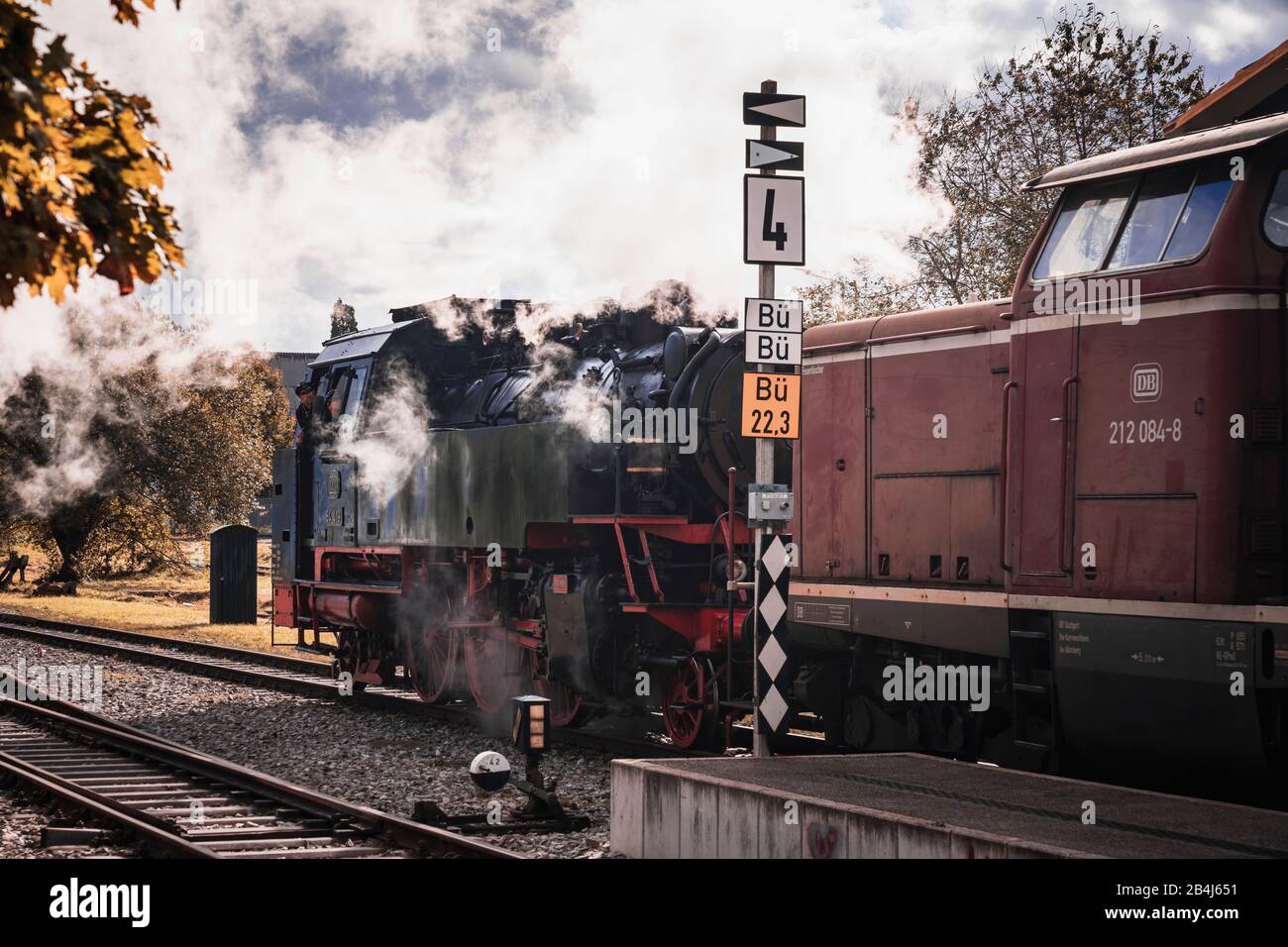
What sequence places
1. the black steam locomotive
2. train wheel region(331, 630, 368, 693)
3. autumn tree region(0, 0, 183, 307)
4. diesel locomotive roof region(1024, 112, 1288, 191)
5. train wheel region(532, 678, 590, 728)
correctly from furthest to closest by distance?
train wheel region(331, 630, 368, 693)
train wheel region(532, 678, 590, 728)
the black steam locomotive
diesel locomotive roof region(1024, 112, 1288, 191)
autumn tree region(0, 0, 183, 307)

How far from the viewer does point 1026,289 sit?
8250 millimetres

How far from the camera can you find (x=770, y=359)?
983 cm

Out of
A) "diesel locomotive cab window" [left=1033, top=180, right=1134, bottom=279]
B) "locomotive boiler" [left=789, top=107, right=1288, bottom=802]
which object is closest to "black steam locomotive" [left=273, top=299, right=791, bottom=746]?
"locomotive boiler" [left=789, top=107, right=1288, bottom=802]

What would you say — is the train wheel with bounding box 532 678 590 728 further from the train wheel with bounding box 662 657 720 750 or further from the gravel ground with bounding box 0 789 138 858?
the gravel ground with bounding box 0 789 138 858

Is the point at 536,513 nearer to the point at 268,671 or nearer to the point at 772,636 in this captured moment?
the point at 772,636

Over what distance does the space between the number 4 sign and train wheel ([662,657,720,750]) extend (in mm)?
3667

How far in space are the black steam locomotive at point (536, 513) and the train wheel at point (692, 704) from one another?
0.02 metres

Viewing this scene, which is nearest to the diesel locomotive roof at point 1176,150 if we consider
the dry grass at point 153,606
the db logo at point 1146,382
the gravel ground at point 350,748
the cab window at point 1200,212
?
the cab window at point 1200,212

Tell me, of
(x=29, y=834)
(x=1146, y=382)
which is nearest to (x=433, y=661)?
(x=29, y=834)

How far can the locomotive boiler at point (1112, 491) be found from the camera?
705 cm

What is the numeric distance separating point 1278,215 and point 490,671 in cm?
924

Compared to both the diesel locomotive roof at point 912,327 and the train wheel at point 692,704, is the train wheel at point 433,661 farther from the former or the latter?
the diesel locomotive roof at point 912,327

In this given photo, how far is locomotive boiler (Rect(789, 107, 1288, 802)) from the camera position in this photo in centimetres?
705
